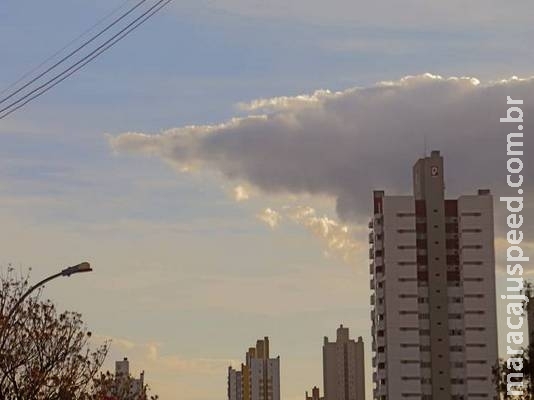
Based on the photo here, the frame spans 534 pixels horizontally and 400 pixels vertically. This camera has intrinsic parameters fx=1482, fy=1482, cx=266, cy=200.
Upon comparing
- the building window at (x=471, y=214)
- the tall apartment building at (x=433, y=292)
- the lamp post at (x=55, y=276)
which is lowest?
the lamp post at (x=55, y=276)

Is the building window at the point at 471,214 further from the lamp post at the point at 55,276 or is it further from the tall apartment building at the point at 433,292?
the lamp post at the point at 55,276

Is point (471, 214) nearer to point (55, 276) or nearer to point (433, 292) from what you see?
point (433, 292)

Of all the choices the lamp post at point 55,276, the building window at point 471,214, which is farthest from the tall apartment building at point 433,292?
the lamp post at point 55,276

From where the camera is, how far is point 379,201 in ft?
533

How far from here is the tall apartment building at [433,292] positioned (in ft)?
524

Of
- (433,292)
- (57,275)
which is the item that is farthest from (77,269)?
(433,292)

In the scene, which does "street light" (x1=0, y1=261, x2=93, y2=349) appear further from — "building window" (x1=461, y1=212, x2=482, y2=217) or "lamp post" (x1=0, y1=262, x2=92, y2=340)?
"building window" (x1=461, y1=212, x2=482, y2=217)

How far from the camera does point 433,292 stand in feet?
532

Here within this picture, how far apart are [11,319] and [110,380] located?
469 cm

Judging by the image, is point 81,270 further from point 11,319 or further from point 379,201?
point 379,201

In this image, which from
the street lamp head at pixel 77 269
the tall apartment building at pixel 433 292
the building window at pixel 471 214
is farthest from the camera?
the building window at pixel 471 214

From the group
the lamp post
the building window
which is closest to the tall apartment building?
the building window

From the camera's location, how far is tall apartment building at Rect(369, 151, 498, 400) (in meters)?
Answer: 160

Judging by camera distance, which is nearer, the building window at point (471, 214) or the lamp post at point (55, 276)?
the lamp post at point (55, 276)
